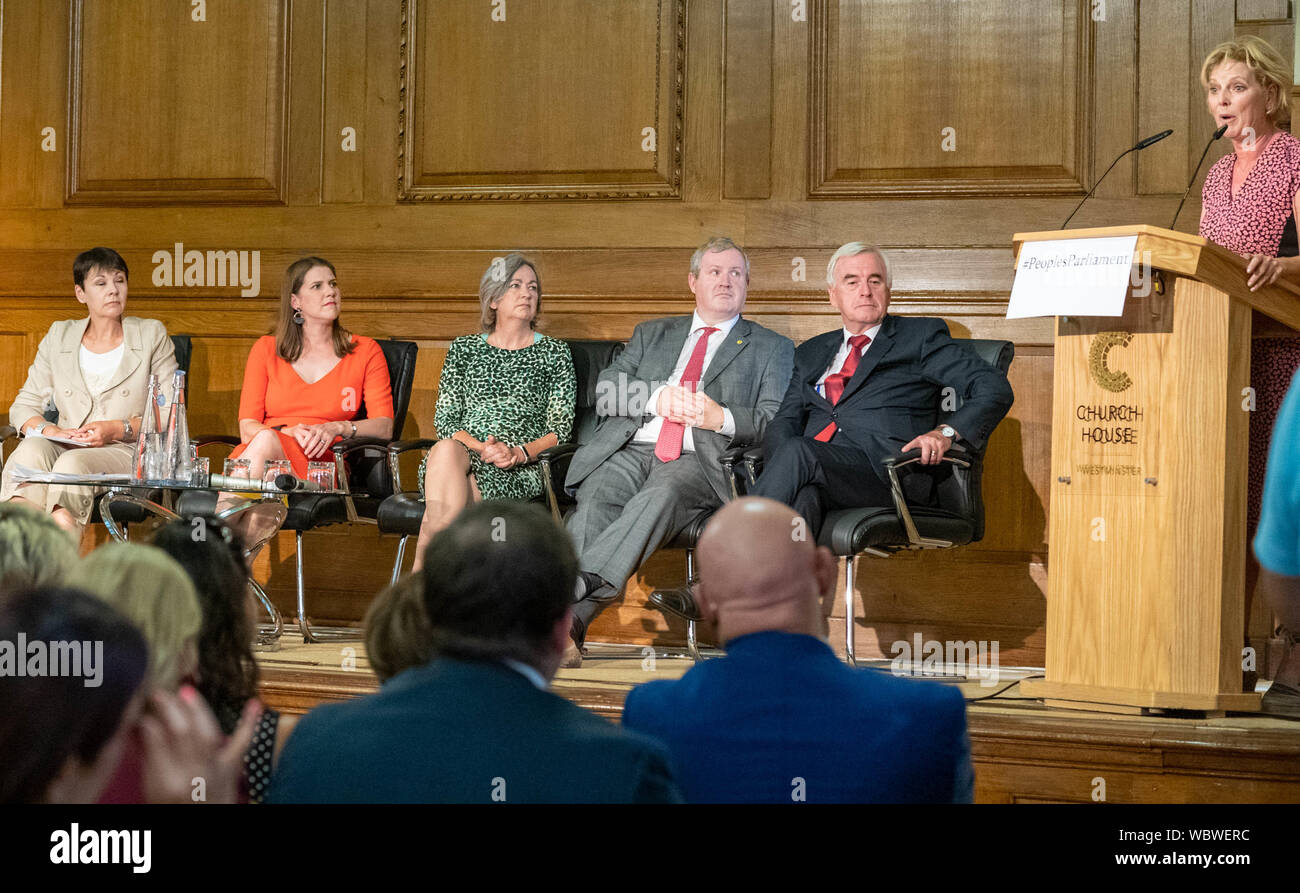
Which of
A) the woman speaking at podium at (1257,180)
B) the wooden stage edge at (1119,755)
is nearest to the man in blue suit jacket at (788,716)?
the wooden stage edge at (1119,755)

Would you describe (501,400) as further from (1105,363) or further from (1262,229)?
(1262,229)

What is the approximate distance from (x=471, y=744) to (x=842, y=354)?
298cm

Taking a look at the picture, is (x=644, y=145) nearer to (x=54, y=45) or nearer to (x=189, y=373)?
(x=189, y=373)

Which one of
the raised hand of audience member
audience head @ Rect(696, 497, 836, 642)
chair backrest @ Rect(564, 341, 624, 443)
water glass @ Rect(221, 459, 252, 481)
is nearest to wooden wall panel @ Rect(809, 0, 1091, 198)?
chair backrest @ Rect(564, 341, 624, 443)

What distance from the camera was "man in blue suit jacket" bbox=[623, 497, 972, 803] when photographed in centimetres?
137

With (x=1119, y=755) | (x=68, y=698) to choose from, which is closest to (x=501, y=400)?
(x=1119, y=755)

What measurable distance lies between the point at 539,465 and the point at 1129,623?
1.87m

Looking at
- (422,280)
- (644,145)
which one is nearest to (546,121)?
(644,145)

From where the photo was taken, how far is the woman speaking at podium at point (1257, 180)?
3135mm

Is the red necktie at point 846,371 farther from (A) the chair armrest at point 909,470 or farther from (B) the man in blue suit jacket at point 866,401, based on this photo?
(A) the chair armrest at point 909,470

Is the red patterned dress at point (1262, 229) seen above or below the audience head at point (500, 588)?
above

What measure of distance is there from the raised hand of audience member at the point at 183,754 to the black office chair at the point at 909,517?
237 cm
